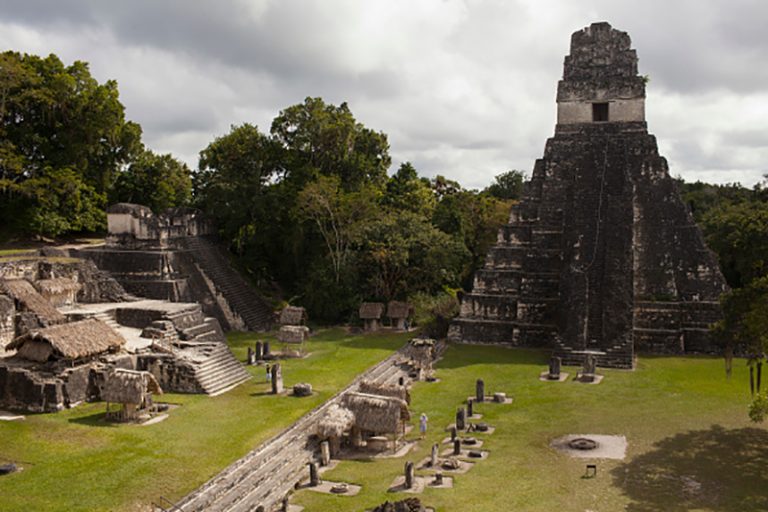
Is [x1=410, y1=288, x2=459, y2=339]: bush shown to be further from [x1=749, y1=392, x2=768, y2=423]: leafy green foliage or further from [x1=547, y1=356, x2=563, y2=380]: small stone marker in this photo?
[x1=749, y1=392, x2=768, y2=423]: leafy green foliage

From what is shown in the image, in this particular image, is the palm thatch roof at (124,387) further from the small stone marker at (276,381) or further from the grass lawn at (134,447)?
the small stone marker at (276,381)

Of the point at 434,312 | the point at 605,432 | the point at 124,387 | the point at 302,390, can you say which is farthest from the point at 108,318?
the point at 605,432

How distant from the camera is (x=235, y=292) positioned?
32.0 meters

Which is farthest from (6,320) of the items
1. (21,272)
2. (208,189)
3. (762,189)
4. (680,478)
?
(762,189)

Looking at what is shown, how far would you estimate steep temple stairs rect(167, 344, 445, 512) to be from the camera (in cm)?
1291

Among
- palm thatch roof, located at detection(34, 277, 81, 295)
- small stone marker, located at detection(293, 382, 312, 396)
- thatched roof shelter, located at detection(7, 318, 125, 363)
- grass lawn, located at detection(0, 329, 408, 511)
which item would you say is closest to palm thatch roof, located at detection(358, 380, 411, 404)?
grass lawn, located at detection(0, 329, 408, 511)

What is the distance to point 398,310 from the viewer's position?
30969mm

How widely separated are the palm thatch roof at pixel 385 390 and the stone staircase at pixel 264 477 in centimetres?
146

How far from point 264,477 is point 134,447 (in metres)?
3.64

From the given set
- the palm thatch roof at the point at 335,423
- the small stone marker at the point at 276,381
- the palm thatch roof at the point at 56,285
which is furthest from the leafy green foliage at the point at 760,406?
the palm thatch roof at the point at 56,285

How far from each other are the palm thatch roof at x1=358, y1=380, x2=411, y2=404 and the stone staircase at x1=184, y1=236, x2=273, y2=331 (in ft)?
44.5

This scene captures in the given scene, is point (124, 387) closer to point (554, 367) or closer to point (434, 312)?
point (554, 367)

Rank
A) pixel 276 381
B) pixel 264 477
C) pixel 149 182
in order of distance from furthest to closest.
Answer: pixel 149 182
pixel 276 381
pixel 264 477

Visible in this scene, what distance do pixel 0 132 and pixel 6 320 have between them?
1234cm
